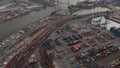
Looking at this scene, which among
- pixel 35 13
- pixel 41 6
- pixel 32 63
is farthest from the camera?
pixel 41 6

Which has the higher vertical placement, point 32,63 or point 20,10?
point 20,10

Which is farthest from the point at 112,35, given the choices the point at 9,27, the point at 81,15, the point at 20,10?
the point at 20,10

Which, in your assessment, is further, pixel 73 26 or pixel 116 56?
pixel 73 26

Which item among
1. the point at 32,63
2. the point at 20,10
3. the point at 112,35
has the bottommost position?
the point at 32,63

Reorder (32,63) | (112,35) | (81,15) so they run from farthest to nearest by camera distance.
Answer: (81,15), (112,35), (32,63)

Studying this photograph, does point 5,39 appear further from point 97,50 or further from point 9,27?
point 97,50

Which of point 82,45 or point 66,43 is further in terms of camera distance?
point 66,43

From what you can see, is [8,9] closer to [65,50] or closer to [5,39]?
[5,39]
